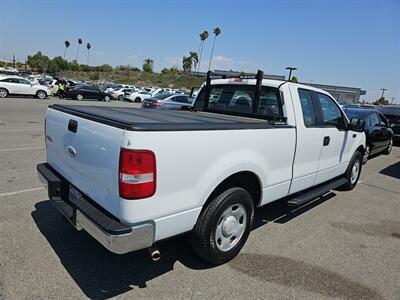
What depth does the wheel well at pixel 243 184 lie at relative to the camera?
320 cm

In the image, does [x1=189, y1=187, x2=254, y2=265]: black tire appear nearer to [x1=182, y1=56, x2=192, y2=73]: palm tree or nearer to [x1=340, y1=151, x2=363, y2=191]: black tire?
[x1=340, y1=151, x2=363, y2=191]: black tire

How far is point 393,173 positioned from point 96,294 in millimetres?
8168

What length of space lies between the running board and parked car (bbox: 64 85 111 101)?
87.4ft

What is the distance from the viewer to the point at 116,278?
2.97 metres

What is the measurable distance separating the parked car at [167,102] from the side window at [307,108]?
45.6 ft

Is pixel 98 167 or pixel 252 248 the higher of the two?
pixel 98 167

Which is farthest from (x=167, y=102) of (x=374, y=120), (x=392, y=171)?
(x=392, y=171)

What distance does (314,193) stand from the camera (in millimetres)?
4535

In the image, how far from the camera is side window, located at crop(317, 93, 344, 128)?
480cm

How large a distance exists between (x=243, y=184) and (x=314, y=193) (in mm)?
1502

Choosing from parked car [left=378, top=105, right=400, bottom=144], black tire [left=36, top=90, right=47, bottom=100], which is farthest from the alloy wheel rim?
black tire [left=36, top=90, right=47, bottom=100]

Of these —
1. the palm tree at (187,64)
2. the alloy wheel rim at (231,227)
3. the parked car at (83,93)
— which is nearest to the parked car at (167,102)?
the parked car at (83,93)

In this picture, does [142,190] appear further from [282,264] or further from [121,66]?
[121,66]

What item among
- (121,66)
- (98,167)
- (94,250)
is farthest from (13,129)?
(121,66)
